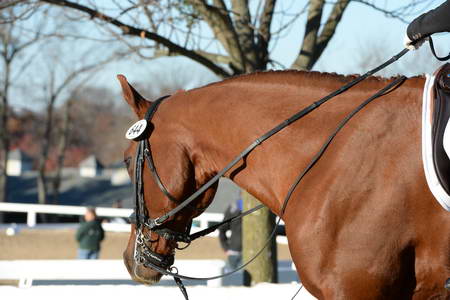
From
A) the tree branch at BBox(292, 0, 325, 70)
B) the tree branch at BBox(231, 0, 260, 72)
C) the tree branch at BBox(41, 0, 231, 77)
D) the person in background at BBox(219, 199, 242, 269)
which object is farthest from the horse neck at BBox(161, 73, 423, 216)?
the person in background at BBox(219, 199, 242, 269)

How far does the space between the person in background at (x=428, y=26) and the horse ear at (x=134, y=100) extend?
182cm

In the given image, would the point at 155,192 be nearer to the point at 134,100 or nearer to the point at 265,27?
the point at 134,100

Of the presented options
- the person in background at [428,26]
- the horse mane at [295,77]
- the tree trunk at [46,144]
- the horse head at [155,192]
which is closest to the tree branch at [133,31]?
the horse head at [155,192]

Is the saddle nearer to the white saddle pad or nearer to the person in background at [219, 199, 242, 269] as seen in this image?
the white saddle pad

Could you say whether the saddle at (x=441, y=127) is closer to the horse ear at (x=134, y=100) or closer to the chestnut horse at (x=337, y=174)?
the chestnut horse at (x=337, y=174)

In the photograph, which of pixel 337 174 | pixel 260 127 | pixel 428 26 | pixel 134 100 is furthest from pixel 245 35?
pixel 337 174

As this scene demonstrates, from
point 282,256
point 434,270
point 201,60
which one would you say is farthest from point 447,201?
point 282,256

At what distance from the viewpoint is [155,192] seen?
4.62m

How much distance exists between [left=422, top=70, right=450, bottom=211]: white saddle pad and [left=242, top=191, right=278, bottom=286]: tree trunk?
5311 mm

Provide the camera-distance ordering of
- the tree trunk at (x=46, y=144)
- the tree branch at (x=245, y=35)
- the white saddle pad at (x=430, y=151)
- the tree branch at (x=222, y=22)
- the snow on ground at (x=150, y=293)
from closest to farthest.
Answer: the white saddle pad at (x=430, y=151) → the snow on ground at (x=150, y=293) → the tree branch at (x=222, y=22) → the tree branch at (x=245, y=35) → the tree trunk at (x=46, y=144)

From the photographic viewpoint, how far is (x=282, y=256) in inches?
736

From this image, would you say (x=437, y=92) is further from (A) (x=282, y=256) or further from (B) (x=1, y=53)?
(B) (x=1, y=53)

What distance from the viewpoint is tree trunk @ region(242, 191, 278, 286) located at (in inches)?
353

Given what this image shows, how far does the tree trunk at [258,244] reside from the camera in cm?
898
